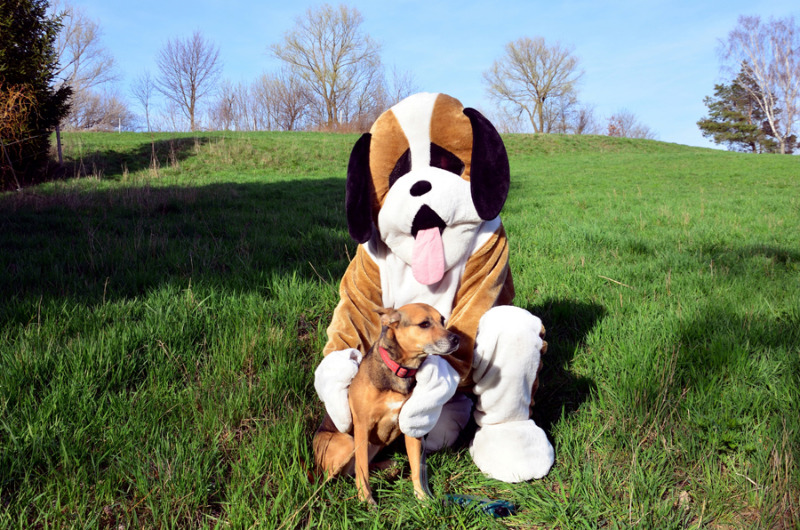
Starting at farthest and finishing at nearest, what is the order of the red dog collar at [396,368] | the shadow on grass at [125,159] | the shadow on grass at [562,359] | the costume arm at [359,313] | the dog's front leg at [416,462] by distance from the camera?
the shadow on grass at [125,159], the shadow on grass at [562,359], the costume arm at [359,313], the dog's front leg at [416,462], the red dog collar at [396,368]

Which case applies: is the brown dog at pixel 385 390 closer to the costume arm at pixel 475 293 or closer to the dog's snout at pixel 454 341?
the dog's snout at pixel 454 341

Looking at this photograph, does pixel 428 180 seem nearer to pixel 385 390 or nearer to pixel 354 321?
pixel 354 321

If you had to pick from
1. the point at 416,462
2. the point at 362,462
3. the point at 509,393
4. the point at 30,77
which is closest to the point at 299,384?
the point at 362,462

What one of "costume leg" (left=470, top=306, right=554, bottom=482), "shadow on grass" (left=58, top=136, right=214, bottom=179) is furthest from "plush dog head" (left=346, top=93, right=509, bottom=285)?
"shadow on grass" (left=58, top=136, right=214, bottom=179)

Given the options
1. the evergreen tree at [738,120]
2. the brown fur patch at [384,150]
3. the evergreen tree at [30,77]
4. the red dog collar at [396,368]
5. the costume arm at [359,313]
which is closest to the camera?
the red dog collar at [396,368]

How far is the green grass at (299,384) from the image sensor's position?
183 centimetres

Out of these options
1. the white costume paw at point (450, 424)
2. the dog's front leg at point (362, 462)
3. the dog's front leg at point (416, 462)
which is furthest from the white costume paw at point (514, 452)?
the dog's front leg at point (362, 462)

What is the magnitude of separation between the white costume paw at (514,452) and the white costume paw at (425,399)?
47 centimetres

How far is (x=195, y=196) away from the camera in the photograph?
24.9ft

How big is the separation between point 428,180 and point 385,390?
1.02m

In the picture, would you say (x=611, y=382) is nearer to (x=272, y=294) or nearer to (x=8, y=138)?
(x=272, y=294)

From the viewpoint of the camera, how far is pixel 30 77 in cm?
1079

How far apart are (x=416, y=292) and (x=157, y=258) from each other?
305 cm

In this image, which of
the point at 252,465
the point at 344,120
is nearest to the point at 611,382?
the point at 252,465
